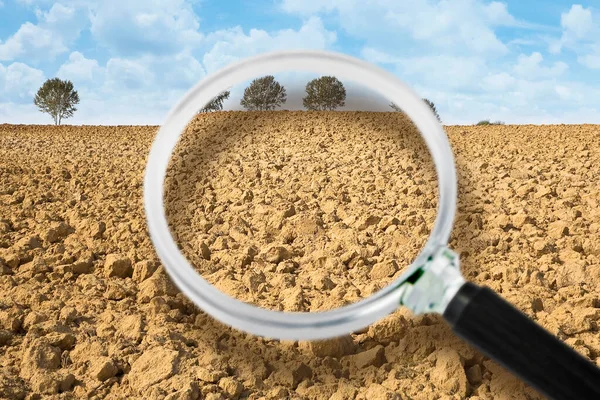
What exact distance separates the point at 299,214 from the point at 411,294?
118 inches

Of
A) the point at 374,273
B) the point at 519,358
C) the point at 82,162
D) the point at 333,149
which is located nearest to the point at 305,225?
the point at 374,273

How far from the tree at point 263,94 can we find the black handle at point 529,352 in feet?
3.78

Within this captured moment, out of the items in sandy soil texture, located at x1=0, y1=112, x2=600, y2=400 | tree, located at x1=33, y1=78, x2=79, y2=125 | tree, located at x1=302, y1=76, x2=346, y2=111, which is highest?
tree, located at x1=33, y1=78, x2=79, y2=125

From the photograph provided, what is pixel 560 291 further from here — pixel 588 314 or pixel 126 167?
pixel 126 167

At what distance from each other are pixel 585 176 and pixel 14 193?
543cm

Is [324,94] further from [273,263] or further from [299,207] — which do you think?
[299,207]

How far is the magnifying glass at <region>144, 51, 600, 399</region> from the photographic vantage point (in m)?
1.17

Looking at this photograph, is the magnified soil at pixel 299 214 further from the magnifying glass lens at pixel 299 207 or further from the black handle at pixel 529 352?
the black handle at pixel 529 352

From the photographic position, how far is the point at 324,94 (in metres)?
2.46

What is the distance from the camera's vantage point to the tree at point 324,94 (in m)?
2.07

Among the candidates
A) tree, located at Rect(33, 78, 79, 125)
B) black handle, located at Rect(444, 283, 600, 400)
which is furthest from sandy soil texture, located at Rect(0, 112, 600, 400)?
tree, located at Rect(33, 78, 79, 125)

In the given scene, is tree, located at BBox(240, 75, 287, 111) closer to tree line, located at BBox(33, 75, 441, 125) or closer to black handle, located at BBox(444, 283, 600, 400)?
tree line, located at BBox(33, 75, 441, 125)

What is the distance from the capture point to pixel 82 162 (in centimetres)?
694

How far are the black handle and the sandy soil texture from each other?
4.27 ft
